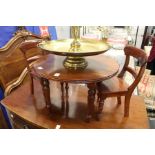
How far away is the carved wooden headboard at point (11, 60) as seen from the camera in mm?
1686

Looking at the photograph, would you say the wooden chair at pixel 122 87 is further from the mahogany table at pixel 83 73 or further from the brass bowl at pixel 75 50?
the brass bowl at pixel 75 50

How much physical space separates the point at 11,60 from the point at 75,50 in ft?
2.59

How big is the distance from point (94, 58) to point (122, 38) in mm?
1604

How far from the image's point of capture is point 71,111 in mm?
1440

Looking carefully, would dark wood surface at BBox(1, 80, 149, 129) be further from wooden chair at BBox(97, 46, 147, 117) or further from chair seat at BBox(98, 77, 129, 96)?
chair seat at BBox(98, 77, 129, 96)

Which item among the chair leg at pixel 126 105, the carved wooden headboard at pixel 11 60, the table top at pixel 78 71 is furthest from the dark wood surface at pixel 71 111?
the table top at pixel 78 71

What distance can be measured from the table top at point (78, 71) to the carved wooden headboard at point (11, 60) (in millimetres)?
417

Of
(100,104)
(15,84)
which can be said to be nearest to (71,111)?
(100,104)

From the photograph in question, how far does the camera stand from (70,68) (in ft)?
4.29

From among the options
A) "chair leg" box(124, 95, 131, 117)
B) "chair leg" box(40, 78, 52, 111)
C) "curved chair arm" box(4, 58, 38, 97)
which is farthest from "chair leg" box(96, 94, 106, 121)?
"curved chair arm" box(4, 58, 38, 97)

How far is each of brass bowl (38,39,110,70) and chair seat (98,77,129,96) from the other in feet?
0.68

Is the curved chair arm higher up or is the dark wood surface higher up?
the curved chair arm

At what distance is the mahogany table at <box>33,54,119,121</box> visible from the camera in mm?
1170
